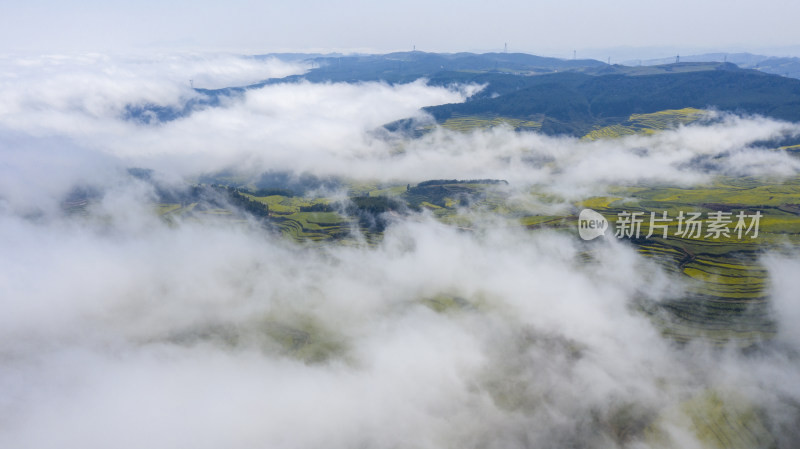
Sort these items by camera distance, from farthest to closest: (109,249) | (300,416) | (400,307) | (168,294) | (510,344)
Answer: (109,249), (168,294), (400,307), (510,344), (300,416)

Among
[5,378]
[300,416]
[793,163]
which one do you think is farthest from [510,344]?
[793,163]

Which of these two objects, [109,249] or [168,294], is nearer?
[168,294]

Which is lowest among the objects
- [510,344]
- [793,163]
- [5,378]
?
[5,378]

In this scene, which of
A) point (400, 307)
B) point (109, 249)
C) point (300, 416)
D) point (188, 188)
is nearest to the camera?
point (300, 416)

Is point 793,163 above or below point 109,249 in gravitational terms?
above

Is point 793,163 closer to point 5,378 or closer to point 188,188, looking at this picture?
point 188,188

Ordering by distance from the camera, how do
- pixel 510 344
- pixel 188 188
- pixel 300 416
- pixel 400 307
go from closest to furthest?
pixel 300 416, pixel 510 344, pixel 400 307, pixel 188 188

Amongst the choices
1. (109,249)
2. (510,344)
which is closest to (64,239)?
(109,249)

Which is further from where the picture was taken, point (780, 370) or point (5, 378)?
point (5, 378)

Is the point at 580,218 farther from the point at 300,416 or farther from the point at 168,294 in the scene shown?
the point at 168,294
